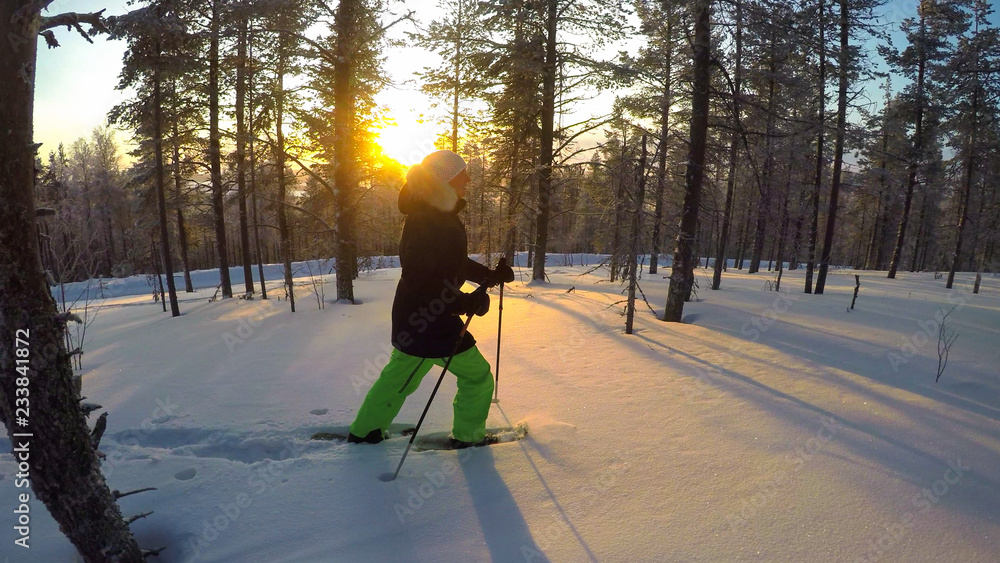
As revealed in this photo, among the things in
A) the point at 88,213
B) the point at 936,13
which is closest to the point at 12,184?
the point at 936,13

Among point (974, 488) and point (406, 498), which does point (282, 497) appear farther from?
point (974, 488)

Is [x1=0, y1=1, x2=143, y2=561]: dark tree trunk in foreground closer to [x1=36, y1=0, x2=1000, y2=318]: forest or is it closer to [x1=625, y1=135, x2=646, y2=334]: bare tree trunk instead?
[x1=36, y1=0, x2=1000, y2=318]: forest

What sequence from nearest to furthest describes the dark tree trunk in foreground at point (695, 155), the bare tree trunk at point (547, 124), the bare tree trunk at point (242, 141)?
the dark tree trunk in foreground at point (695, 155)
the bare tree trunk at point (242, 141)
the bare tree trunk at point (547, 124)

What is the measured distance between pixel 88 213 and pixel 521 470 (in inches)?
1851

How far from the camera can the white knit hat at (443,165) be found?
3.05 meters

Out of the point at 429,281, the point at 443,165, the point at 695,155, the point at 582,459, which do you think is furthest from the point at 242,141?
the point at 582,459

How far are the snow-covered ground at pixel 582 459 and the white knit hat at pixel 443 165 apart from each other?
1.99m

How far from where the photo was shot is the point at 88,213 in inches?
1379

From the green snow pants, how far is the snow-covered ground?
0.18 metres

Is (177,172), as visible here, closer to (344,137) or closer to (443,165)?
(344,137)

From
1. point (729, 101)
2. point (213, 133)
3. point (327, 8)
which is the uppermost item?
point (327, 8)

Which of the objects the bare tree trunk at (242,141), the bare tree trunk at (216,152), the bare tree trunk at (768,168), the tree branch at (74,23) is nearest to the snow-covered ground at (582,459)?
the tree branch at (74,23)

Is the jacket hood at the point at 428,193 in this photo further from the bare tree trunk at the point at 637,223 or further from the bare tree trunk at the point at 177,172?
the bare tree trunk at the point at 177,172

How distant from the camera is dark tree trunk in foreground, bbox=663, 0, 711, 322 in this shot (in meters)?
7.39
